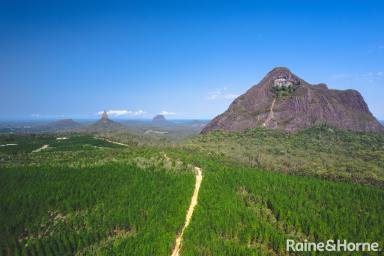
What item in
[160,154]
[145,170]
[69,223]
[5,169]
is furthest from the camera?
[160,154]

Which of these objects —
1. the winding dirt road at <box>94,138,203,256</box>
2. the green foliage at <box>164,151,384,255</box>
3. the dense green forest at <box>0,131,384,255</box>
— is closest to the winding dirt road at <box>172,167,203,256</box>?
the winding dirt road at <box>94,138,203,256</box>

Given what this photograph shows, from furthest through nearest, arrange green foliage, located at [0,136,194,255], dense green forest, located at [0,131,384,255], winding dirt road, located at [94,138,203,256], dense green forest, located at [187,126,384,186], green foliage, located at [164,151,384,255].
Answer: dense green forest, located at [187,126,384,186]
green foliage, located at [164,151,384,255]
dense green forest, located at [0,131,384,255]
green foliage, located at [0,136,194,255]
winding dirt road, located at [94,138,203,256]

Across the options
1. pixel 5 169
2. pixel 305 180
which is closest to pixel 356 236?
pixel 305 180

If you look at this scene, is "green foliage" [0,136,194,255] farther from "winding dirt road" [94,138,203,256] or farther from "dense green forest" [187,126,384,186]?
"dense green forest" [187,126,384,186]

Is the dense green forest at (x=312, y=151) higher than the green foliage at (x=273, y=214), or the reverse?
the dense green forest at (x=312, y=151)

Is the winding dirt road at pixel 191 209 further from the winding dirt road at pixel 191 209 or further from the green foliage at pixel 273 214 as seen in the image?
the green foliage at pixel 273 214

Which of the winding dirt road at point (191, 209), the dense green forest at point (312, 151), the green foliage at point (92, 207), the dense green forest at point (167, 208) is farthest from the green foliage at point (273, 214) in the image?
the dense green forest at point (312, 151)

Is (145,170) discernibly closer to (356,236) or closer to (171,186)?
(171,186)

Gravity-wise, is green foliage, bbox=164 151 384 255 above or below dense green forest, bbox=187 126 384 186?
below

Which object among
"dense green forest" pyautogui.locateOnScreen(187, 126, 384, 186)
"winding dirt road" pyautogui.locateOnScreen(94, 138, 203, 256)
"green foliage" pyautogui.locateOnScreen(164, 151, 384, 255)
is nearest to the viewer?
"winding dirt road" pyautogui.locateOnScreen(94, 138, 203, 256)
